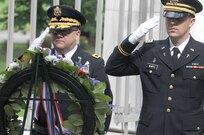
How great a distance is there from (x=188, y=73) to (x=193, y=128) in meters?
0.30

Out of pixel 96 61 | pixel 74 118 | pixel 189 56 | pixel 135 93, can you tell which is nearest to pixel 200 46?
pixel 189 56

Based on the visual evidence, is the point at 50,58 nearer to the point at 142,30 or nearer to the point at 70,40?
the point at 142,30

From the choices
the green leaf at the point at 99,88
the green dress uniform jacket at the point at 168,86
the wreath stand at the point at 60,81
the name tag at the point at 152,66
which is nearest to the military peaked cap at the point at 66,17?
the green dress uniform jacket at the point at 168,86

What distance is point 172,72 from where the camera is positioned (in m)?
3.75

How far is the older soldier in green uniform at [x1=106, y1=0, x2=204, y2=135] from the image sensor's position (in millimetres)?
3701

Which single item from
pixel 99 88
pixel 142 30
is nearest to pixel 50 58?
pixel 99 88

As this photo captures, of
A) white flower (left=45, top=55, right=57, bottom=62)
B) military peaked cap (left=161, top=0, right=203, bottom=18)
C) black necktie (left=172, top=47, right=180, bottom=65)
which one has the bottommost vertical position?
white flower (left=45, top=55, right=57, bottom=62)

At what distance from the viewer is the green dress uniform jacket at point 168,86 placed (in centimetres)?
371

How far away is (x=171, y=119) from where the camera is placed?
→ 3738 millimetres

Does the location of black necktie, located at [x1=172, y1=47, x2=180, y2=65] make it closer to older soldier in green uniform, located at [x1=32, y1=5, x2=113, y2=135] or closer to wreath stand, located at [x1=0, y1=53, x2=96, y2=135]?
older soldier in green uniform, located at [x1=32, y1=5, x2=113, y2=135]

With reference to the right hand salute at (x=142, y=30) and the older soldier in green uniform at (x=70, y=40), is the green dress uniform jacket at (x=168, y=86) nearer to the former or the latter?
the right hand salute at (x=142, y=30)

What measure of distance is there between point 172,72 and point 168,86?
80mm

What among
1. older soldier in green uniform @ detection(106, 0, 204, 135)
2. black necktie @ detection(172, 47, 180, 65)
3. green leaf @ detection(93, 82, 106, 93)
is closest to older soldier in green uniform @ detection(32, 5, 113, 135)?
older soldier in green uniform @ detection(106, 0, 204, 135)

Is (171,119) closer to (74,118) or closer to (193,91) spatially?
(193,91)
